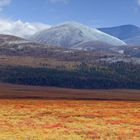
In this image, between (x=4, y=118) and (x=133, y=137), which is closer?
(x=133, y=137)

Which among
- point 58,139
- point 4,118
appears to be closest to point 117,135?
point 58,139

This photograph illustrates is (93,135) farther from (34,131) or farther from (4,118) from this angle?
(4,118)

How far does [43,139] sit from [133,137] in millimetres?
9035

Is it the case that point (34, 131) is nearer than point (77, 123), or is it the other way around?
point (34, 131)

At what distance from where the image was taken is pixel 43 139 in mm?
35594

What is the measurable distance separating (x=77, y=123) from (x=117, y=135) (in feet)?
35.5

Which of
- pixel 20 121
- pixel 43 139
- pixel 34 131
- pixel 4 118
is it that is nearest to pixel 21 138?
pixel 43 139

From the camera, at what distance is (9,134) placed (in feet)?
125

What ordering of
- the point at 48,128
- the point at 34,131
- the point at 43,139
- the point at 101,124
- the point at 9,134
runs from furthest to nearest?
the point at 101,124, the point at 48,128, the point at 34,131, the point at 9,134, the point at 43,139

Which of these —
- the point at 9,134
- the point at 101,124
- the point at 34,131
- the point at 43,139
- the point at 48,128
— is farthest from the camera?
the point at 101,124

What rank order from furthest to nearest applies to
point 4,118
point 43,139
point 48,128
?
point 4,118, point 48,128, point 43,139

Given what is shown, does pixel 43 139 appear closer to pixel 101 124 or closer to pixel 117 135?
pixel 117 135

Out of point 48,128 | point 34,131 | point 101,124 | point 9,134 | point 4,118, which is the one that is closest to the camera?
point 9,134

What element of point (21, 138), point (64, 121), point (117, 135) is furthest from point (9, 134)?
point (64, 121)
